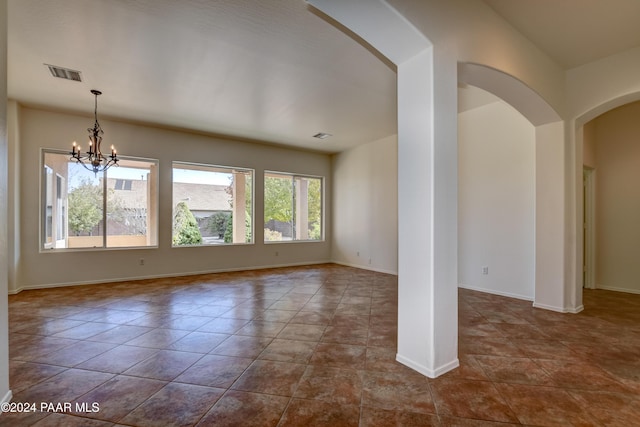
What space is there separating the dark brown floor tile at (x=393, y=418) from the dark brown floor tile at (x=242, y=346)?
116cm

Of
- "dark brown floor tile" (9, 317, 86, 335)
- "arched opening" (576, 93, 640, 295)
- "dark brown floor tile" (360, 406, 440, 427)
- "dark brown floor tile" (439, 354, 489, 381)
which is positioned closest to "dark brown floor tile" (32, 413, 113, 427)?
"dark brown floor tile" (360, 406, 440, 427)

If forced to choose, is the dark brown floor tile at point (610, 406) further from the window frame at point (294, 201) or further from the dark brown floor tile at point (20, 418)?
the window frame at point (294, 201)

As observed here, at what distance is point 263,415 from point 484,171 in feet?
15.7

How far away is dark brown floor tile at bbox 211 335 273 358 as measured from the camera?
256 cm

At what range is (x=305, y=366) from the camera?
7.62 ft

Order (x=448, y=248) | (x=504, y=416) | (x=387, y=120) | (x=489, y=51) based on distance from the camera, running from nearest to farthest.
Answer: (x=504, y=416) → (x=448, y=248) → (x=489, y=51) → (x=387, y=120)

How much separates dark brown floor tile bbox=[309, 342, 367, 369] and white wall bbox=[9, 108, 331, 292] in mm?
4581

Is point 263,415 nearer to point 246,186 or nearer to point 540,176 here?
point 540,176

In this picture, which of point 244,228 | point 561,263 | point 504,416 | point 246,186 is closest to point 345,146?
point 246,186

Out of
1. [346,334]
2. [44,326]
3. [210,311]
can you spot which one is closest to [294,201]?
[210,311]

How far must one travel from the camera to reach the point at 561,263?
362 cm

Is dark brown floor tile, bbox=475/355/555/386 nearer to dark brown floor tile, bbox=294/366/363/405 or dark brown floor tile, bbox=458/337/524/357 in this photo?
dark brown floor tile, bbox=458/337/524/357

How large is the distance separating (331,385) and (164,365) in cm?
138

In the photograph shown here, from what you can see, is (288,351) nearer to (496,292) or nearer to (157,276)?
(496,292)
